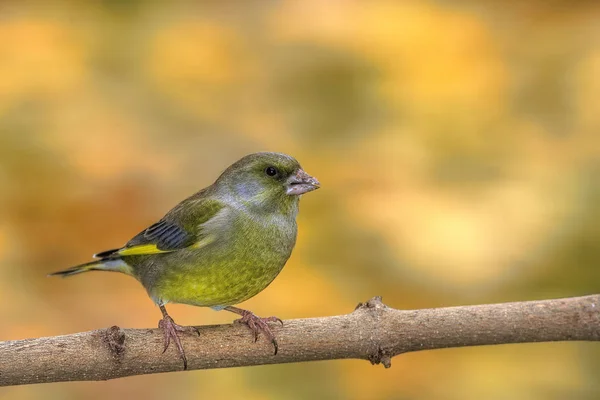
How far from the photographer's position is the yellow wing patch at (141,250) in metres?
4.05

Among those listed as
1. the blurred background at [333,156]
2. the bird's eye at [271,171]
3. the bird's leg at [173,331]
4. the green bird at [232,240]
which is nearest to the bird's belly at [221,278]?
the green bird at [232,240]

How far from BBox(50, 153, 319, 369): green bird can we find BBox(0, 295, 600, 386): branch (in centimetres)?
20

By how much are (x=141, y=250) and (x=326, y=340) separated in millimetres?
1163

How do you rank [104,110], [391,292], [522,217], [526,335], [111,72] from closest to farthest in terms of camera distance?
1. [526,335]
2. [391,292]
3. [522,217]
4. [104,110]
5. [111,72]

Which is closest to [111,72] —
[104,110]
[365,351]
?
[104,110]

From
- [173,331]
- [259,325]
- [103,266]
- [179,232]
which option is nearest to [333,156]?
[103,266]

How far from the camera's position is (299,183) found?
154 inches

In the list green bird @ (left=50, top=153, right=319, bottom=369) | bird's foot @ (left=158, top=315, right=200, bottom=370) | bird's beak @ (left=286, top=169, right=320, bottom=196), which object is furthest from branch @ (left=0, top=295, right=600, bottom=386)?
bird's beak @ (left=286, top=169, right=320, bottom=196)

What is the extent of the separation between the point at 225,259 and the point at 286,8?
6387 millimetres

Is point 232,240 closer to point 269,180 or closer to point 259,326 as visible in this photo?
point 269,180

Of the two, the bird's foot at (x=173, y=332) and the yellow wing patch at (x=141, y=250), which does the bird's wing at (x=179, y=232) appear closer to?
the yellow wing patch at (x=141, y=250)

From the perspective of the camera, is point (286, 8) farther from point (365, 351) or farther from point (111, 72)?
point (365, 351)

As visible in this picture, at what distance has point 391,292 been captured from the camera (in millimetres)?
6539

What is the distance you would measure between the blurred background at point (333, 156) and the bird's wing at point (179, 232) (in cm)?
177
